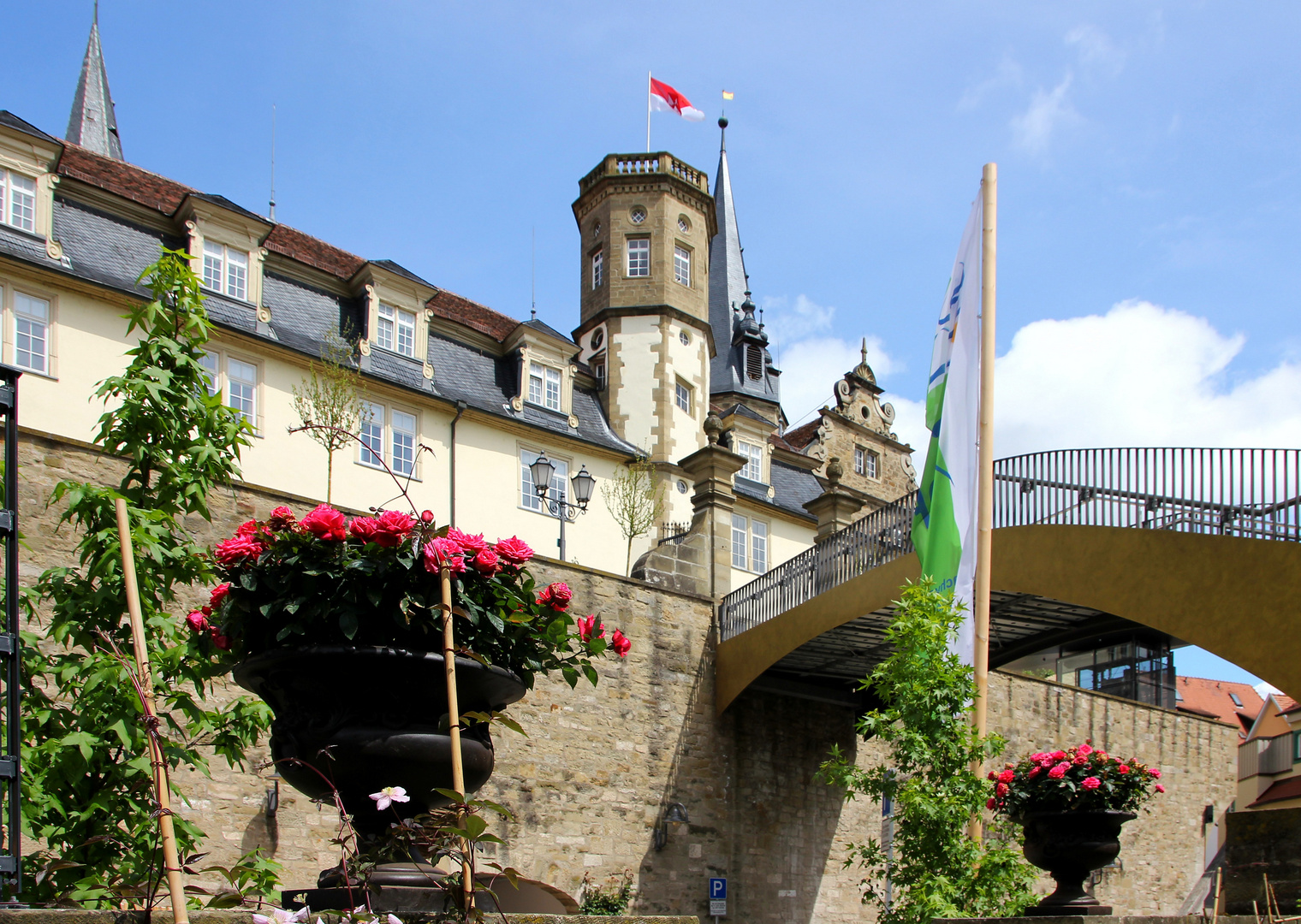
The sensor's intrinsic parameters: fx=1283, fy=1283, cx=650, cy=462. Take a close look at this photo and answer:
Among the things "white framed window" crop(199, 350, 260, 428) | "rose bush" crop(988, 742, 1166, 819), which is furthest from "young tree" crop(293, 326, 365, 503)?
"rose bush" crop(988, 742, 1166, 819)

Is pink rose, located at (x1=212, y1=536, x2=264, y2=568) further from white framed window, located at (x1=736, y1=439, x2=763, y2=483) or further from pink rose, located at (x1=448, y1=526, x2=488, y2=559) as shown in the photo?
white framed window, located at (x1=736, y1=439, x2=763, y2=483)

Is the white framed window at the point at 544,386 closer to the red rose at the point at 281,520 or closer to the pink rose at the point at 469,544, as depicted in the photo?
the red rose at the point at 281,520

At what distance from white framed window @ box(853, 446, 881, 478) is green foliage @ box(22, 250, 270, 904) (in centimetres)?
3102

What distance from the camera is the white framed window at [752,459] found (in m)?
30.6

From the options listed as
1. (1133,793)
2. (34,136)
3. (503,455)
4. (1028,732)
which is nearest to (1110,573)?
(1133,793)

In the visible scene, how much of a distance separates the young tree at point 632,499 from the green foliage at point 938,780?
48.3 feet

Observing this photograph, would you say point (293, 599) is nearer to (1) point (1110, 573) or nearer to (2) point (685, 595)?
(1) point (1110, 573)

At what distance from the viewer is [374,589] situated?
141 inches

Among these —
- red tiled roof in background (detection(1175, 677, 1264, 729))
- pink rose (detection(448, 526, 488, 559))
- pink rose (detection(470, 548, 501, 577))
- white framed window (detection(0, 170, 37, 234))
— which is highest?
white framed window (detection(0, 170, 37, 234))

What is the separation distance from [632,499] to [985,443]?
14976 millimetres

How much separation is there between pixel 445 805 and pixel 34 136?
718 inches

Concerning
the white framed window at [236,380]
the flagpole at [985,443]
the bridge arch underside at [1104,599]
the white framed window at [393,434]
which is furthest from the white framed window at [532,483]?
the flagpole at [985,443]

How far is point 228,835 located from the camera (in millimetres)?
13164

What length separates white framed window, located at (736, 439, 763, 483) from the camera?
1205 inches
